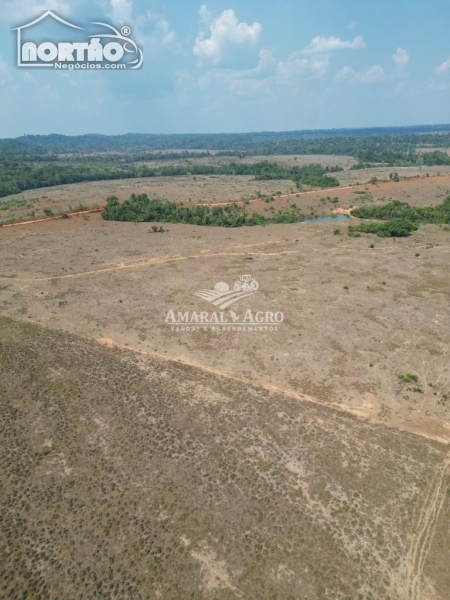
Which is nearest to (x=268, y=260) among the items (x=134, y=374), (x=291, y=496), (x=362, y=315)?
(x=362, y=315)

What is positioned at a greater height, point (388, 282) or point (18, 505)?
point (388, 282)

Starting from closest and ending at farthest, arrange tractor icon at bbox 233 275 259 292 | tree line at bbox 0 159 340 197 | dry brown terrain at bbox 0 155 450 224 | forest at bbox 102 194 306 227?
tractor icon at bbox 233 275 259 292, forest at bbox 102 194 306 227, dry brown terrain at bbox 0 155 450 224, tree line at bbox 0 159 340 197

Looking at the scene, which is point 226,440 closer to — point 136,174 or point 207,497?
point 207,497

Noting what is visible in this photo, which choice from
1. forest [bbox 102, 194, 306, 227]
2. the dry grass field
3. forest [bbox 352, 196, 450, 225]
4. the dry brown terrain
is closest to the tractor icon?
the dry grass field

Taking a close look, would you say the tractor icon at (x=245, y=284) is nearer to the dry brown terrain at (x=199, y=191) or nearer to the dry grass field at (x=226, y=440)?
the dry grass field at (x=226, y=440)

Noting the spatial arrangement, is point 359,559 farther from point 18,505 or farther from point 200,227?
point 200,227

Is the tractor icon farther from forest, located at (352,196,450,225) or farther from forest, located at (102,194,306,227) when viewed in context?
forest, located at (352,196,450,225)
